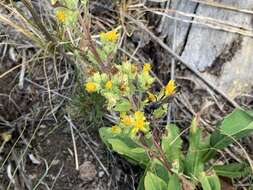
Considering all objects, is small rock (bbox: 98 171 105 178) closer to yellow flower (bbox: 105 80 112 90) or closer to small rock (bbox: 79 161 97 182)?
small rock (bbox: 79 161 97 182)

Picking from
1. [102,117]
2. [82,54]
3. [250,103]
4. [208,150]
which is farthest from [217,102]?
[82,54]

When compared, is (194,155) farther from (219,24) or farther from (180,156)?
(219,24)

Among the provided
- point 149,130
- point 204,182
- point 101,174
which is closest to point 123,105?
point 149,130

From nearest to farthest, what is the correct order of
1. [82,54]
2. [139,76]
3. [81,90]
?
[139,76] → [82,54] → [81,90]

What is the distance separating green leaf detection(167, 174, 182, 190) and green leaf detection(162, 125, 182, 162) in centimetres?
17

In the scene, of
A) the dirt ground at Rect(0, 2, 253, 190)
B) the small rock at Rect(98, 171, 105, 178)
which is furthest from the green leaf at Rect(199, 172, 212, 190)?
the small rock at Rect(98, 171, 105, 178)

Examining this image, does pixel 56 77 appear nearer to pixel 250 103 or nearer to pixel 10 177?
pixel 10 177

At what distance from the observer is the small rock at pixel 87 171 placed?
2221 mm

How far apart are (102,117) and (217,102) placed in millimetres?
479

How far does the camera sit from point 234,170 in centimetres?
209

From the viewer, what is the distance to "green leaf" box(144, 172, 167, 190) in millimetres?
1931

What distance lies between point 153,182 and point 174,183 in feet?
0.29

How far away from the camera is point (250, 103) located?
2.38 m

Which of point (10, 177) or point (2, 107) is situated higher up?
point (2, 107)
